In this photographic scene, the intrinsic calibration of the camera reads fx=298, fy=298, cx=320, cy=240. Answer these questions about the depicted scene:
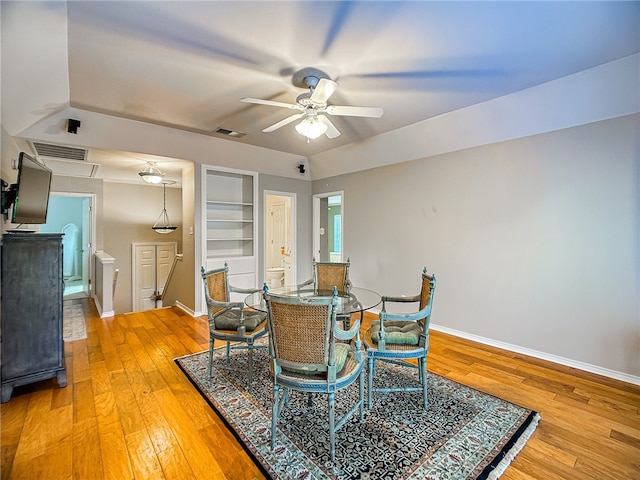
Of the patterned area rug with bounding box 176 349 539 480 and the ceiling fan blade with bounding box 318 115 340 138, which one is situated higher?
the ceiling fan blade with bounding box 318 115 340 138

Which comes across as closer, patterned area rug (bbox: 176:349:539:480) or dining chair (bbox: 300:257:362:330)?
patterned area rug (bbox: 176:349:539:480)

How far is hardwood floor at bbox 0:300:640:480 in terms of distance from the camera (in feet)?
5.52

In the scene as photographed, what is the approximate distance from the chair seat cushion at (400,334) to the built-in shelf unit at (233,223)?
10.2ft

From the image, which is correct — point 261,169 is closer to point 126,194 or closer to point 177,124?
point 177,124

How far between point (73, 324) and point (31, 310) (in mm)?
2207

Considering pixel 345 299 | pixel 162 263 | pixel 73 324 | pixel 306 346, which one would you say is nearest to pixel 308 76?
pixel 345 299

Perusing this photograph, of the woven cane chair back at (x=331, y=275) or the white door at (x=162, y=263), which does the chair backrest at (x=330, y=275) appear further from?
the white door at (x=162, y=263)

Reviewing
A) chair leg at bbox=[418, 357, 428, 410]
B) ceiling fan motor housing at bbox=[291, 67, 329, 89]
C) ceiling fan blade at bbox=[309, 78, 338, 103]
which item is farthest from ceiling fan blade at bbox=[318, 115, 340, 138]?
chair leg at bbox=[418, 357, 428, 410]

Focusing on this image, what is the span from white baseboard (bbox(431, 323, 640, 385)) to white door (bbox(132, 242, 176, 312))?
5.92 meters

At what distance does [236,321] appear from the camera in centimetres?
273

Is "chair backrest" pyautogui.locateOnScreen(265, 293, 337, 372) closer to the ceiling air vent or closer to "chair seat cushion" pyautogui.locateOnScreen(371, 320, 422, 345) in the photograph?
"chair seat cushion" pyautogui.locateOnScreen(371, 320, 422, 345)

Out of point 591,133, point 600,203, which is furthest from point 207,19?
point 600,203

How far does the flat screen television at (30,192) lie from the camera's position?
7.84 feet

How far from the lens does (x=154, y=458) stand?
5.73ft
